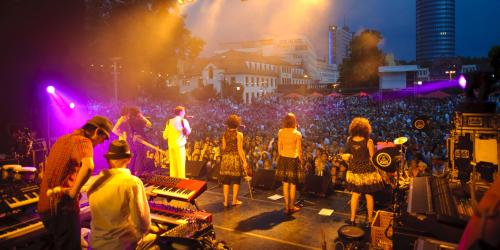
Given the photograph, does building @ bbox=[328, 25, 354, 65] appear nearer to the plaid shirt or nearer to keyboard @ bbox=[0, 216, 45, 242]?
keyboard @ bbox=[0, 216, 45, 242]

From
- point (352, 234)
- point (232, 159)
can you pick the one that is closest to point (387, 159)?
point (352, 234)

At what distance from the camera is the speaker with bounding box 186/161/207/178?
7.77 m

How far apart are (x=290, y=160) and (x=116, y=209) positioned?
3186 millimetres

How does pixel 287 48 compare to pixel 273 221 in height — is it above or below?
above

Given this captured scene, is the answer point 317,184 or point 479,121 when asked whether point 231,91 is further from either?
point 479,121

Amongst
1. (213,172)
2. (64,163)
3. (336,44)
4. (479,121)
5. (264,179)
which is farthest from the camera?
(336,44)

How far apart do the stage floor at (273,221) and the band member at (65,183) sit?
1.88 meters

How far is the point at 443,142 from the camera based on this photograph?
980 cm

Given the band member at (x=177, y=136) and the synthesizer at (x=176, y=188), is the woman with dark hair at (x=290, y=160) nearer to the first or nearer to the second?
the synthesizer at (x=176, y=188)

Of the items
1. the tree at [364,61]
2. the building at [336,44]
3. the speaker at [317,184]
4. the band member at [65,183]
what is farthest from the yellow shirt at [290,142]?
the building at [336,44]

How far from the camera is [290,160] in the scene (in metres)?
5.36

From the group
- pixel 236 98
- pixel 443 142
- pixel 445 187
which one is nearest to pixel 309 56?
pixel 236 98

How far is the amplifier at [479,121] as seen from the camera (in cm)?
397

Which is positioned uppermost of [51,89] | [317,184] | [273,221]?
[51,89]
